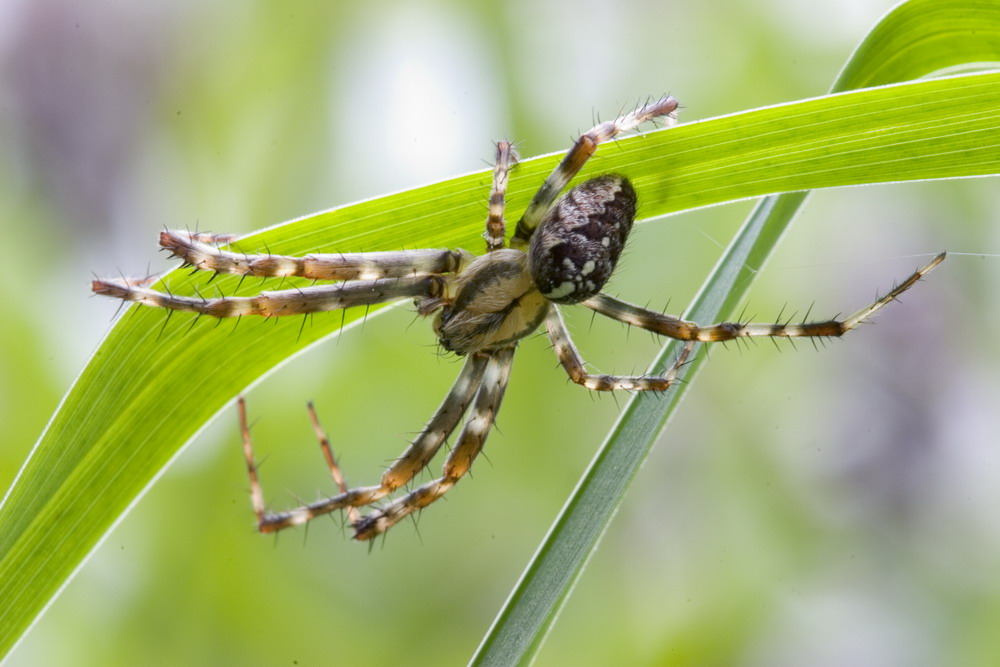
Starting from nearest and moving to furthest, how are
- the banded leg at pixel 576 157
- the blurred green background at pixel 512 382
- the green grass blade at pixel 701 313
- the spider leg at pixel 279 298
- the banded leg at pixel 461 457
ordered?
1. the green grass blade at pixel 701 313
2. the spider leg at pixel 279 298
3. the banded leg at pixel 576 157
4. the banded leg at pixel 461 457
5. the blurred green background at pixel 512 382

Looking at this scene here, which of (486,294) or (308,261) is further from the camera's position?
(486,294)

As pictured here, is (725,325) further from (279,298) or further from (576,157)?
(279,298)

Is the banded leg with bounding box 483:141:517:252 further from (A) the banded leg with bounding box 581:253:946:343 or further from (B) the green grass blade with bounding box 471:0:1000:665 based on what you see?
(B) the green grass blade with bounding box 471:0:1000:665

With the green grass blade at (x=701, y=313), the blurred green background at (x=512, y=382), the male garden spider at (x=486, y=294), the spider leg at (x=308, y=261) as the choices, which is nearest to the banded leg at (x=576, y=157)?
the male garden spider at (x=486, y=294)

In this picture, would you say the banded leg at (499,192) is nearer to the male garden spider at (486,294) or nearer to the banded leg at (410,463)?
the male garden spider at (486,294)

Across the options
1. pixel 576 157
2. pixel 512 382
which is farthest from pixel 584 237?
pixel 512 382

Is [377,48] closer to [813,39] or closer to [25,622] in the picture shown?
[813,39]
